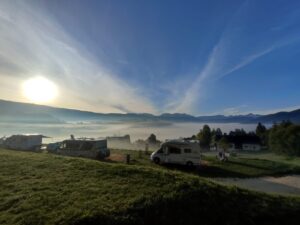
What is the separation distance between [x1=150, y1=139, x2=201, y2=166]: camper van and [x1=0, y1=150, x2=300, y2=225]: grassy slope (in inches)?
475

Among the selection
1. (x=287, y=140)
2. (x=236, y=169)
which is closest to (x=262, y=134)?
(x=287, y=140)

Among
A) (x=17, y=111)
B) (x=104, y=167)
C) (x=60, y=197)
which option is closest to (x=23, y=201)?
(x=60, y=197)

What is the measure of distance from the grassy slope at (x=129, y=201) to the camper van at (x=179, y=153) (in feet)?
39.6

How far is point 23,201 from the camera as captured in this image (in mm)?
9195

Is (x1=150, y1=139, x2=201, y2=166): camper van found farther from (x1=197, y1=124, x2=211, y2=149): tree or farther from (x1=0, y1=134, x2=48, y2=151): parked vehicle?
(x1=197, y1=124, x2=211, y2=149): tree

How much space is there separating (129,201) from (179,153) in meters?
15.5

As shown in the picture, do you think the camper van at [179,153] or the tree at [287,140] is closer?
the camper van at [179,153]

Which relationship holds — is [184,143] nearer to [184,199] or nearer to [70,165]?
[70,165]

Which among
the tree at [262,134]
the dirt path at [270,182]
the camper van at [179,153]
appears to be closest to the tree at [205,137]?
the tree at [262,134]

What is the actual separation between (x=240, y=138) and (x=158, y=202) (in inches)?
3066

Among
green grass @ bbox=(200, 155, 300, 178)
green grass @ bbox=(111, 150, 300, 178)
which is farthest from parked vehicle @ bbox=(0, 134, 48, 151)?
green grass @ bbox=(200, 155, 300, 178)

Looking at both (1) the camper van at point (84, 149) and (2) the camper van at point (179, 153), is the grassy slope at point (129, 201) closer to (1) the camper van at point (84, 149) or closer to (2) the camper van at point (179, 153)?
(1) the camper van at point (84, 149)

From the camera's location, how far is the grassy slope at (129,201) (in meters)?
8.13

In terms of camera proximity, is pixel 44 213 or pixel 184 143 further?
pixel 184 143
